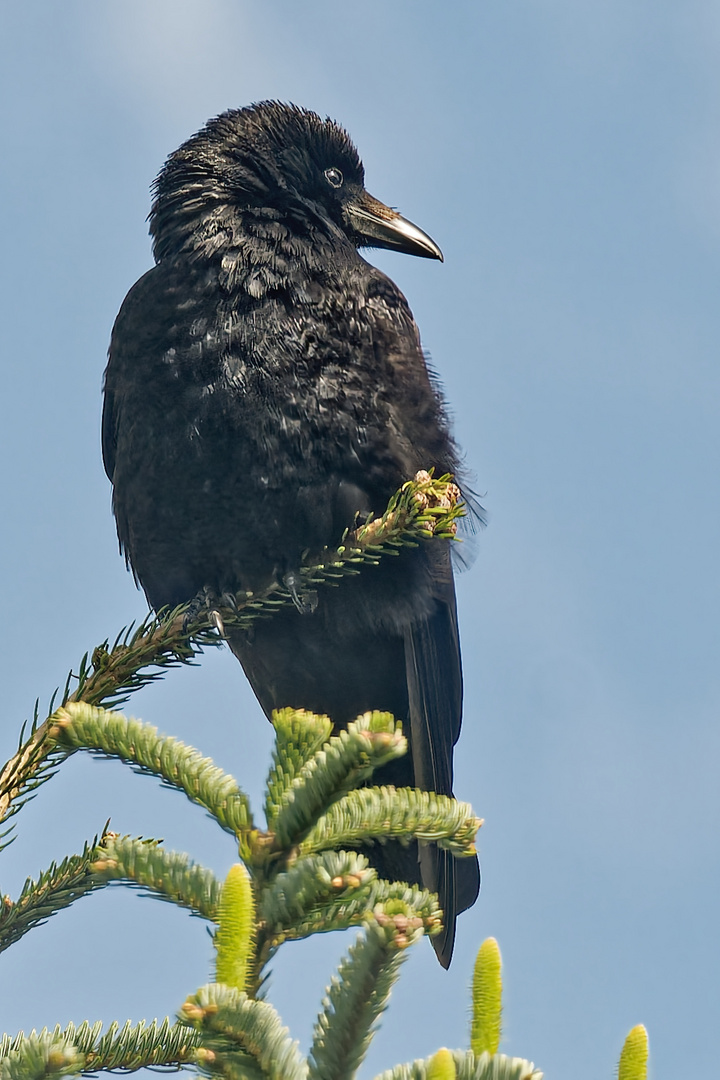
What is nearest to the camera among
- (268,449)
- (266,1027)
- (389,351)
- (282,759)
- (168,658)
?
(266,1027)

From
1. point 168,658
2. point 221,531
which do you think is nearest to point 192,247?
point 221,531

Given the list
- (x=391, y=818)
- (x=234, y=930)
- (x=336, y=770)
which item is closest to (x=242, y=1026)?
(x=234, y=930)

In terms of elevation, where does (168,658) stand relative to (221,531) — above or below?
below

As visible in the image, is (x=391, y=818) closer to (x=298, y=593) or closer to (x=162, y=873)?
(x=162, y=873)

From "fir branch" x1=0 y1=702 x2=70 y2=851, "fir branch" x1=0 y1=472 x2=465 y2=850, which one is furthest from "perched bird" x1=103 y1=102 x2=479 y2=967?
"fir branch" x1=0 y1=702 x2=70 y2=851

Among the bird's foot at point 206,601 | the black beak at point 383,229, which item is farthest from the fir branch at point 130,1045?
the black beak at point 383,229

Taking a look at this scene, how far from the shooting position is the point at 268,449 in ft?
12.1

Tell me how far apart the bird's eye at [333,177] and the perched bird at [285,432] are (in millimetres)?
32

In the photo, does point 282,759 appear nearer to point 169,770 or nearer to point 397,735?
point 169,770

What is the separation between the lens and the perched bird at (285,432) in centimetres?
373

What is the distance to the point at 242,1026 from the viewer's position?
51.0 inches

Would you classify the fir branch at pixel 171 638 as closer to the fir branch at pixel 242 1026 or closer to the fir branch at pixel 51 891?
the fir branch at pixel 51 891

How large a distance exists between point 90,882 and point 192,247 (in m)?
2.72

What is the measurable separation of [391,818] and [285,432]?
2142 millimetres
